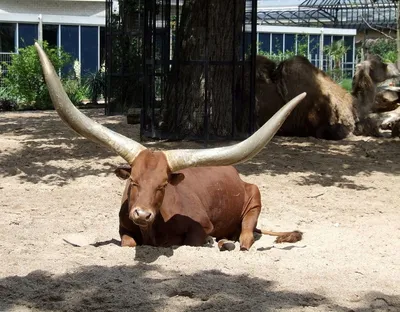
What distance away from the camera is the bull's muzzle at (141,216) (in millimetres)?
5488

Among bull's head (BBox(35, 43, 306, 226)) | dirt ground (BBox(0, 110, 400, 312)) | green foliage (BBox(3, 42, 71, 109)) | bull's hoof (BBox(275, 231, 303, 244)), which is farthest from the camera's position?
green foliage (BBox(3, 42, 71, 109))

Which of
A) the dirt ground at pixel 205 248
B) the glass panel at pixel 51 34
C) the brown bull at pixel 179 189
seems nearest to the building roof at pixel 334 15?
the glass panel at pixel 51 34

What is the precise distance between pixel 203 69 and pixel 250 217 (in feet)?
19.7

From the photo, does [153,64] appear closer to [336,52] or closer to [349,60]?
[336,52]

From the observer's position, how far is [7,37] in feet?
95.8

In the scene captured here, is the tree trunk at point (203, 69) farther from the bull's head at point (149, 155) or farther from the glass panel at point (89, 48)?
the glass panel at point (89, 48)

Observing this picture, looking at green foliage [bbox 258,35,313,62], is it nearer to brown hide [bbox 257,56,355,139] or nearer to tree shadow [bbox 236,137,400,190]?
brown hide [bbox 257,56,355,139]

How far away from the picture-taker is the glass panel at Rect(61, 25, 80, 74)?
97.7ft

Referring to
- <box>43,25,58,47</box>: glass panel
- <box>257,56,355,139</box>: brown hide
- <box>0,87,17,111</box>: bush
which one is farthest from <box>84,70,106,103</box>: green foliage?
<box>257,56,355,139</box>: brown hide

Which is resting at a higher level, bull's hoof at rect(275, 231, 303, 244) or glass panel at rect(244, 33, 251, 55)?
glass panel at rect(244, 33, 251, 55)

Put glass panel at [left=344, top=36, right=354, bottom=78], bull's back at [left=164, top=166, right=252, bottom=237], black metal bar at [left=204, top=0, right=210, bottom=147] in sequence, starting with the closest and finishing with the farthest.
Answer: bull's back at [left=164, top=166, right=252, bottom=237] → black metal bar at [left=204, top=0, right=210, bottom=147] → glass panel at [left=344, top=36, right=354, bottom=78]

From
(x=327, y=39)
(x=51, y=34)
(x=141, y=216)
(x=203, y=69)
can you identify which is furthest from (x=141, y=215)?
(x=327, y=39)

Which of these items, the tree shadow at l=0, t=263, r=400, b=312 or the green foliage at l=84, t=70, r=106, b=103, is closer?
the tree shadow at l=0, t=263, r=400, b=312

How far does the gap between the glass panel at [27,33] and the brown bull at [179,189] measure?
23206mm
